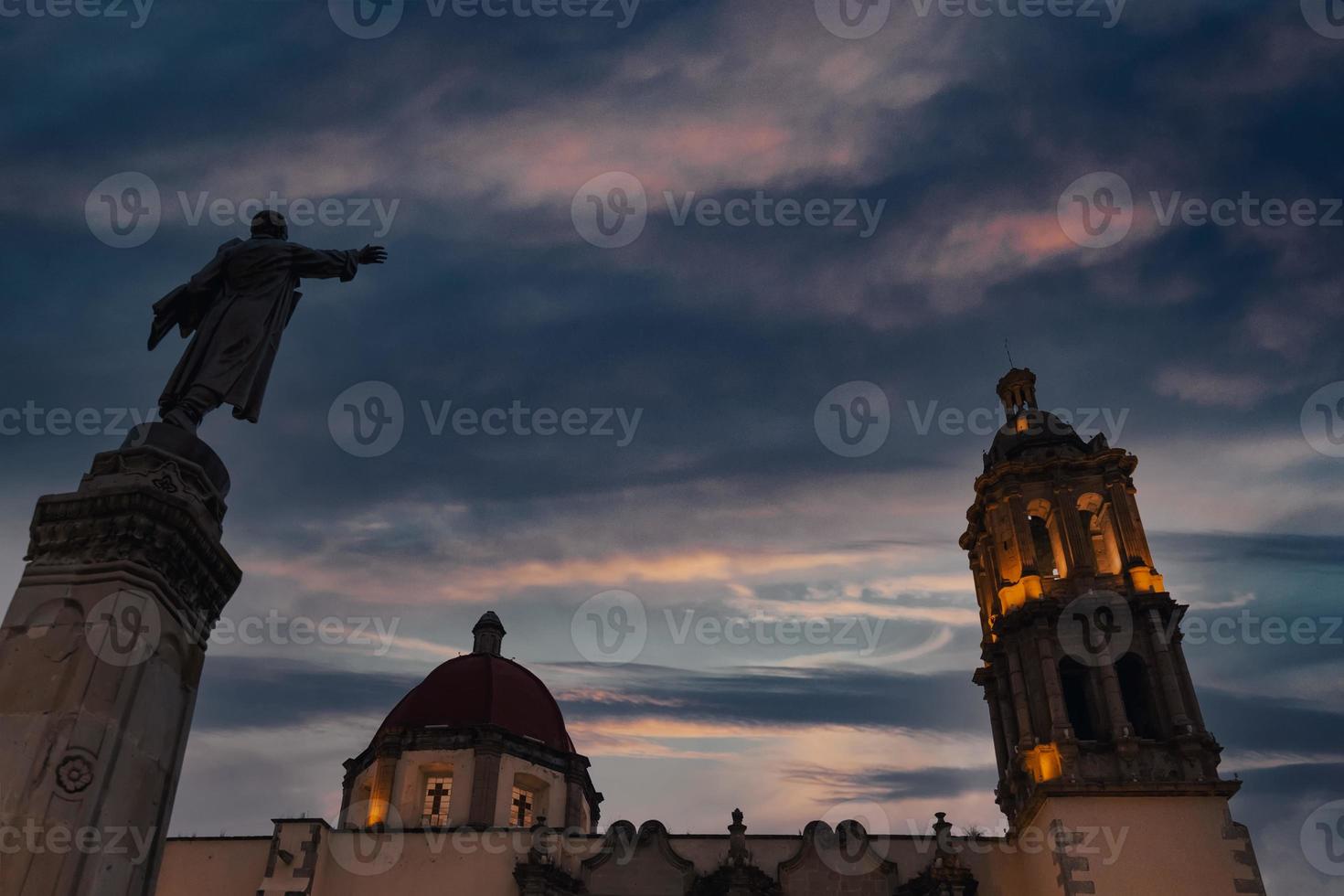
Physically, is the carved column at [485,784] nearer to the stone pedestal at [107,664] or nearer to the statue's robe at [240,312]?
the statue's robe at [240,312]

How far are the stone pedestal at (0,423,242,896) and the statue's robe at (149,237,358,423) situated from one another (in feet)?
2.10

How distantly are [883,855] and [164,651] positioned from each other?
24.4m

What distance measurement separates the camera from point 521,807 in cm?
3325

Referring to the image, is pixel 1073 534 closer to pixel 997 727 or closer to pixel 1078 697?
pixel 1078 697

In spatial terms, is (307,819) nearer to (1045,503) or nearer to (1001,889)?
(1001,889)

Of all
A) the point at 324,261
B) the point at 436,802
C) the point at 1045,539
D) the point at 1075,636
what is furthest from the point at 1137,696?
the point at 324,261

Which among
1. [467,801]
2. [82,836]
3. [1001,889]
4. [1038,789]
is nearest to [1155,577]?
[1038,789]

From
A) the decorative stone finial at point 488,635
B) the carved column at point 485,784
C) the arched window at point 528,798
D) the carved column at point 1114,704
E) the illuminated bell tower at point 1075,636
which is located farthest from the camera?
the decorative stone finial at point 488,635

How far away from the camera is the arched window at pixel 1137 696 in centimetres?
2692

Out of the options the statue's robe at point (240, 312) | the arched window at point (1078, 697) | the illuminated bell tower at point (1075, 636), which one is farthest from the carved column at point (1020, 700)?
the statue's robe at point (240, 312)

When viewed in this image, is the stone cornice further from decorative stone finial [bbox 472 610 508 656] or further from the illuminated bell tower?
decorative stone finial [bbox 472 610 508 656]

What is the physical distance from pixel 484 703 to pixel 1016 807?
58.4 feet

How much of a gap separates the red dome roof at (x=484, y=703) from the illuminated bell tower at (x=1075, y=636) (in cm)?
1545

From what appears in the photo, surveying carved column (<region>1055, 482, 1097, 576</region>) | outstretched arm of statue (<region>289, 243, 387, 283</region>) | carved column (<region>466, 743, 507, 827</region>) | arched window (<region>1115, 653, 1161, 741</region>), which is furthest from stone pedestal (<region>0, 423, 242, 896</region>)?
carved column (<region>1055, 482, 1097, 576</region>)
